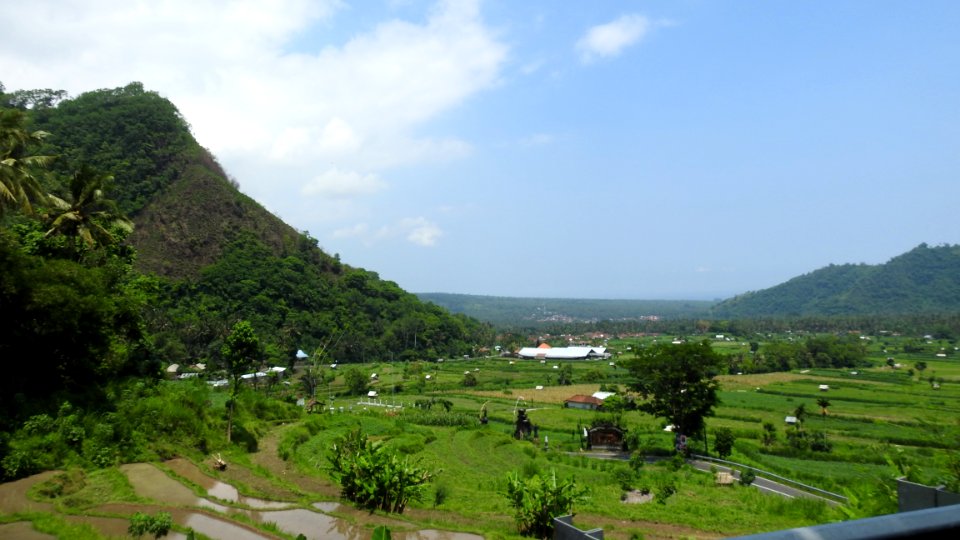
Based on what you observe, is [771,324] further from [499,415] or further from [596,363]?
[499,415]

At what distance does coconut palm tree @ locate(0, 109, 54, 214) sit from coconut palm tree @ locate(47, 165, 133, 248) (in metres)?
1.52

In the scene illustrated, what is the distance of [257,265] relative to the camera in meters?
Answer: 75.3

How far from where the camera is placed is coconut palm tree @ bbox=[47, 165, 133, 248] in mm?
22125

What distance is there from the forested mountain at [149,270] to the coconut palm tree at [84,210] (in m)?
0.05

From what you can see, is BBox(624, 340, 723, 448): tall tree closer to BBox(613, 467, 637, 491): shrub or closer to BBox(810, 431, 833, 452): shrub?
BBox(613, 467, 637, 491): shrub

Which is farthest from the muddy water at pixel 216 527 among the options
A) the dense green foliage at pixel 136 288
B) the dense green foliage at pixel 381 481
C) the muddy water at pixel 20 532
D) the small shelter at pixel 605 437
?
the small shelter at pixel 605 437

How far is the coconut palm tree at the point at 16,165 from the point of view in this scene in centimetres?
1675

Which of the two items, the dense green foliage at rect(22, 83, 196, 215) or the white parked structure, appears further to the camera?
the white parked structure

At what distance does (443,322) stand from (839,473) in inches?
2919

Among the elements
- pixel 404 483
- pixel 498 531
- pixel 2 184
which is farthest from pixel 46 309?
pixel 498 531

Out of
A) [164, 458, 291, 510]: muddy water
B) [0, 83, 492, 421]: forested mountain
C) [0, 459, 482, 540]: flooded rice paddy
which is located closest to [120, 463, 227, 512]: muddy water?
[0, 459, 482, 540]: flooded rice paddy

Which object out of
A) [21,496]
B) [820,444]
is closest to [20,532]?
[21,496]

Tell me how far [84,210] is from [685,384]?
28.5m

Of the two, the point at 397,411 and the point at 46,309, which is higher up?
the point at 46,309
